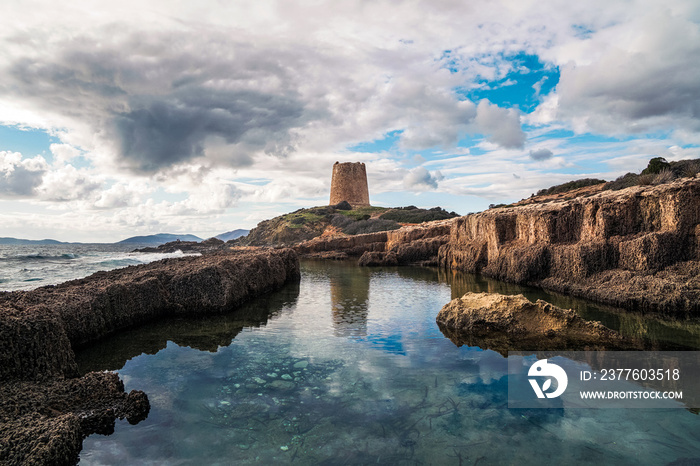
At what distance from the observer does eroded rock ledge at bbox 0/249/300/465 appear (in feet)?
13.4

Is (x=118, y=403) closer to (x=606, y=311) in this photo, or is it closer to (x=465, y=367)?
(x=465, y=367)

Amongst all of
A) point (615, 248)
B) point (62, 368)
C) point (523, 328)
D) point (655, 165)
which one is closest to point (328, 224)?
point (655, 165)

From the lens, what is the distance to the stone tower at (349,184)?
3445 inches

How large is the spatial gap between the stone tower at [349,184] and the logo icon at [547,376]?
79706 mm

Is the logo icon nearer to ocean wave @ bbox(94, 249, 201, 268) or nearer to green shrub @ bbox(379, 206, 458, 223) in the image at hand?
ocean wave @ bbox(94, 249, 201, 268)

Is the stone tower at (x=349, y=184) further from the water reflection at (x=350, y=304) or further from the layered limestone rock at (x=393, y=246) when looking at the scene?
the water reflection at (x=350, y=304)

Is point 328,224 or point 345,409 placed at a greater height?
point 328,224

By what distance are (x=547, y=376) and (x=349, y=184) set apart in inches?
3221

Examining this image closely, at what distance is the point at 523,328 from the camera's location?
29.8ft

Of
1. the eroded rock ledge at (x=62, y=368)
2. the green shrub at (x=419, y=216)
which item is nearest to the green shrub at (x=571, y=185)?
the green shrub at (x=419, y=216)

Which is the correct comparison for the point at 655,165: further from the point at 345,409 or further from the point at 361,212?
the point at 361,212

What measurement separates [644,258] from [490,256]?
32.5 feet

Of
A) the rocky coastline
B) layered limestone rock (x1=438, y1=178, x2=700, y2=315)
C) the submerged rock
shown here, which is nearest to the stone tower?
the rocky coastline

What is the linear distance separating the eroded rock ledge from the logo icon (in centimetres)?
587
